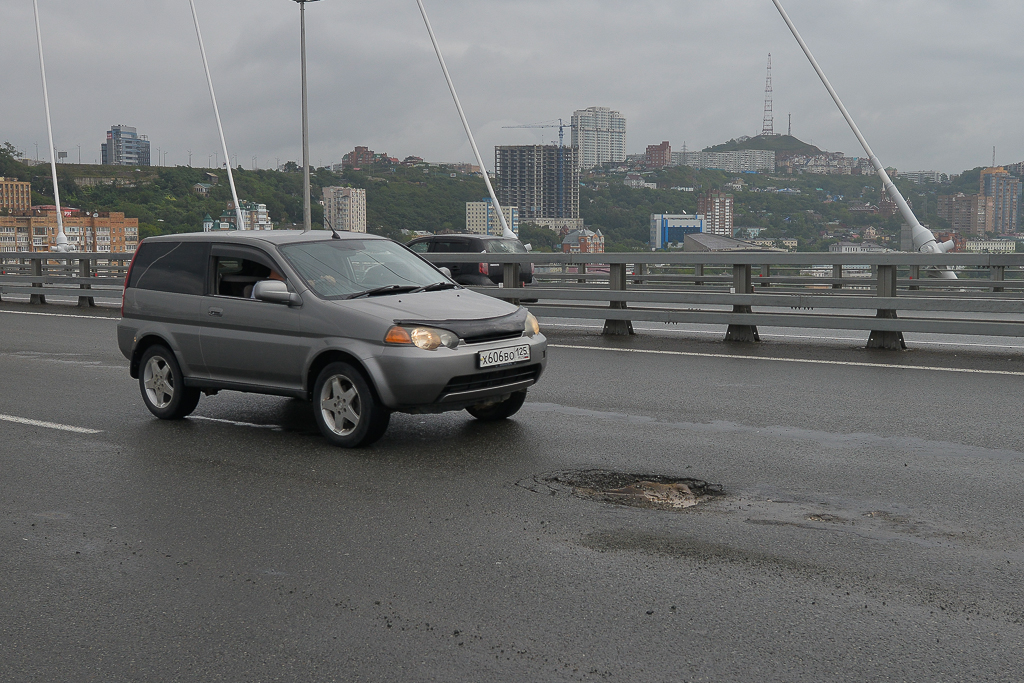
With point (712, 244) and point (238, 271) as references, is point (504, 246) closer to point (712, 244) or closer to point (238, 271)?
point (712, 244)

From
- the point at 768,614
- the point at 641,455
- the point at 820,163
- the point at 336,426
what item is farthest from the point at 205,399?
the point at 820,163

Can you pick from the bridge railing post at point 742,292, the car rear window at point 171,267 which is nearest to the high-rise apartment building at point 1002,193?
the bridge railing post at point 742,292

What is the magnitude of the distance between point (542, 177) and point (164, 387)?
4260 cm

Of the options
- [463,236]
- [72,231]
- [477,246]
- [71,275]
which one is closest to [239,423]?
[477,246]

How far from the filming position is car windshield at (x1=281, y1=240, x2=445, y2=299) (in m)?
7.71

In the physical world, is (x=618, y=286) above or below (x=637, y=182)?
below

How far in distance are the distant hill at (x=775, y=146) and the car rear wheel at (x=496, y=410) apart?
130ft

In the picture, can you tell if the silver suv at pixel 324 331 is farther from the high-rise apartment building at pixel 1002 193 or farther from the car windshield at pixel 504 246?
the high-rise apartment building at pixel 1002 193

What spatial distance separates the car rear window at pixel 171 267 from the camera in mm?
8305

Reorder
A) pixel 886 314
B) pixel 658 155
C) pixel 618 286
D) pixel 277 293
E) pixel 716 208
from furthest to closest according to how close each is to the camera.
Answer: pixel 658 155
pixel 716 208
pixel 618 286
pixel 886 314
pixel 277 293

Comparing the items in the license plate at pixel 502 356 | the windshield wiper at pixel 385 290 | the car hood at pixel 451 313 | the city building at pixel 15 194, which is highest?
the city building at pixel 15 194

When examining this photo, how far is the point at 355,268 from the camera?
8.02m

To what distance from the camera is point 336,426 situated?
23.8ft

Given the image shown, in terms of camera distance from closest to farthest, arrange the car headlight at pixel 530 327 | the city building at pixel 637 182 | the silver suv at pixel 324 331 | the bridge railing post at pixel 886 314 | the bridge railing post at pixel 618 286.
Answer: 1. the silver suv at pixel 324 331
2. the car headlight at pixel 530 327
3. the bridge railing post at pixel 886 314
4. the bridge railing post at pixel 618 286
5. the city building at pixel 637 182
